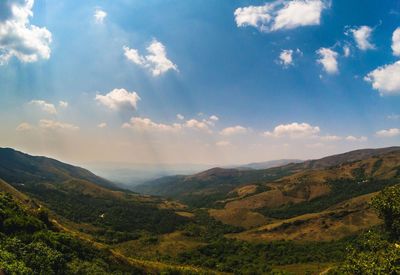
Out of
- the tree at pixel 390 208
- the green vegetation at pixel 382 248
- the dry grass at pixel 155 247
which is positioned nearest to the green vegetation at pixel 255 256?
the dry grass at pixel 155 247

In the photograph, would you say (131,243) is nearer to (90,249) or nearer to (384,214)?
(90,249)

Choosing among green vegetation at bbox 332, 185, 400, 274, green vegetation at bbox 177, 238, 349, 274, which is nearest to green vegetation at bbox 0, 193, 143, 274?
green vegetation at bbox 332, 185, 400, 274

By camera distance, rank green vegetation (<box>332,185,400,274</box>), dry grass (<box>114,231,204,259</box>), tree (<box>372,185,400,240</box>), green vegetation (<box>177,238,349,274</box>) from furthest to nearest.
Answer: dry grass (<box>114,231,204,259</box>) → green vegetation (<box>177,238,349,274</box>) → tree (<box>372,185,400,240</box>) → green vegetation (<box>332,185,400,274</box>)

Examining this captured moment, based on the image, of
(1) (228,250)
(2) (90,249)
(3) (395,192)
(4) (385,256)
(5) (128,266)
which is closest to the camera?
(4) (385,256)

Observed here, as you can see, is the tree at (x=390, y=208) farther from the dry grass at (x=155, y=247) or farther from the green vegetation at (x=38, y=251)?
the dry grass at (x=155, y=247)

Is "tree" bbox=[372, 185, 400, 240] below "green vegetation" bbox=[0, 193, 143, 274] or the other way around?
the other way around

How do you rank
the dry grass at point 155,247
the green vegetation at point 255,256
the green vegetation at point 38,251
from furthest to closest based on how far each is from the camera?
1. the dry grass at point 155,247
2. the green vegetation at point 255,256
3. the green vegetation at point 38,251

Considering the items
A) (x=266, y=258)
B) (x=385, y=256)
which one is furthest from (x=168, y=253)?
(x=385, y=256)

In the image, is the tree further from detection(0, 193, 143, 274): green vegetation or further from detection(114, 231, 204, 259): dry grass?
detection(114, 231, 204, 259): dry grass

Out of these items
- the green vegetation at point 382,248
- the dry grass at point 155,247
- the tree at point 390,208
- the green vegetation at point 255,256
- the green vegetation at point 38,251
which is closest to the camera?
the green vegetation at point 382,248
